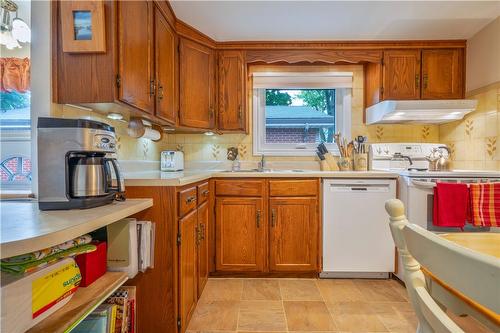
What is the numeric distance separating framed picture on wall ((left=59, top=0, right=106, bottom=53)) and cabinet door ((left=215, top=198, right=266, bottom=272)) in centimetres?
149

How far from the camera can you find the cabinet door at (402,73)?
8.89 feet

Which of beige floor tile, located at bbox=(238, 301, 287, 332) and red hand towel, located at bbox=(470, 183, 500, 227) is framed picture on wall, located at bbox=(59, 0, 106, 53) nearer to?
beige floor tile, located at bbox=(238, 301, 287, 332)

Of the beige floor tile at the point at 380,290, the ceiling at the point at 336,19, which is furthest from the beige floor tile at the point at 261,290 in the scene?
the ceiling at the point at 336,19

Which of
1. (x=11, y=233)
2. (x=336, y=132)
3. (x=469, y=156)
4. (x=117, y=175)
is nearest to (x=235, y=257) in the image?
(x=117, y=175)

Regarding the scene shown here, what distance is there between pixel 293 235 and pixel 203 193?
0.88m

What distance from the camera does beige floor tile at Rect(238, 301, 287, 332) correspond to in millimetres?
1766

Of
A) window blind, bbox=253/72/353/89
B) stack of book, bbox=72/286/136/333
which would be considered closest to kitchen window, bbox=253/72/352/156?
window blind, bbox=253/72/353/89

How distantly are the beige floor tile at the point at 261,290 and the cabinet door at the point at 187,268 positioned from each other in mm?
467

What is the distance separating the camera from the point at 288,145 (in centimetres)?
307

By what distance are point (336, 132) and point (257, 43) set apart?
1243 mm

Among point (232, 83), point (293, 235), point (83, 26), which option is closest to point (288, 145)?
point (232, 83)

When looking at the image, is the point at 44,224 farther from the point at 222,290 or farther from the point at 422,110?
the point at 422,110

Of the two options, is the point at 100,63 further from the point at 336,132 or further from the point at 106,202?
the point at 336,132

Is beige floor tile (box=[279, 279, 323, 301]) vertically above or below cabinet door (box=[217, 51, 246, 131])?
below
